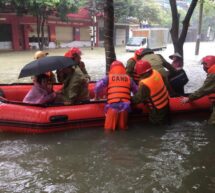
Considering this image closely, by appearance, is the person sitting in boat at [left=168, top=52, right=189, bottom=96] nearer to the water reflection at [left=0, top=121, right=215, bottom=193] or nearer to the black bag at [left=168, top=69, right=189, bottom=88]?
the black bag at [left=168, top=69, right=189, bottom=88]

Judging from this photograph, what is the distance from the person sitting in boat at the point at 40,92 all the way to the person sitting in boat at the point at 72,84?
24 cm

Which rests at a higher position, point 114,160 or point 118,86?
point 118,86

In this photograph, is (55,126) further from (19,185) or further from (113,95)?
(19,185)

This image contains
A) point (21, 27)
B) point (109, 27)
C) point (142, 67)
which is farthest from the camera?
point (21, 27)

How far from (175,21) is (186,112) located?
18.3 ft

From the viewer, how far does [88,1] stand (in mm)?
32750

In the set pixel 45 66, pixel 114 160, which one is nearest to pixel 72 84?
pixel 45 66

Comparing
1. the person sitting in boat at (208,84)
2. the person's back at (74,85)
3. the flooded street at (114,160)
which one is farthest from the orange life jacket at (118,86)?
the person sitting in boat at (208,84)

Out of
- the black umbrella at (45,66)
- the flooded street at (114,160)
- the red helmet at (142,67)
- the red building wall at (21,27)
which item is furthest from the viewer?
the red building wall at (21,27)

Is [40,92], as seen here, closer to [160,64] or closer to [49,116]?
[49,116]

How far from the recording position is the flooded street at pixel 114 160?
419cm

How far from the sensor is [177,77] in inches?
271

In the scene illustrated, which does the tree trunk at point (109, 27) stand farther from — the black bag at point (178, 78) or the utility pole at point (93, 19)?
the utility pole at point (93, 19)

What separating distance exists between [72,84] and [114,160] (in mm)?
1547
